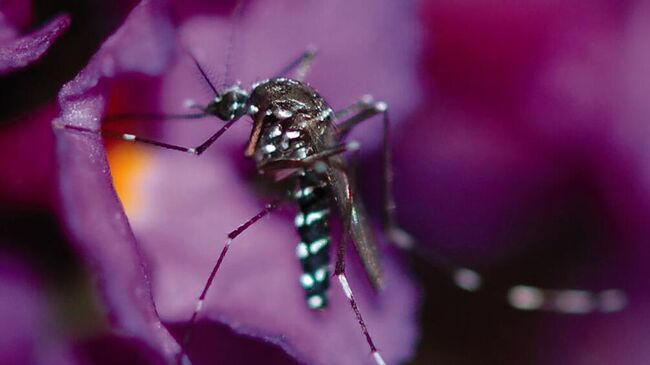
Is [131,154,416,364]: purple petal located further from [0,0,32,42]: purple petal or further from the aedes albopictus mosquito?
[0,0,32,42]: purple petal

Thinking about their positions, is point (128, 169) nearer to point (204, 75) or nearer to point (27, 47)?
point (204, 75)

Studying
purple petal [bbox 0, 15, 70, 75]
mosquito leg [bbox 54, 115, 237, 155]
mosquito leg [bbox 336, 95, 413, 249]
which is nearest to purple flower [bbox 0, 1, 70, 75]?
purple petal [bbox 0, 15, 70, 75]

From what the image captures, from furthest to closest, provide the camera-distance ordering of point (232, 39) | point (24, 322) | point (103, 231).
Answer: point (232, 39) < point (24, 322) < point (103, 231)

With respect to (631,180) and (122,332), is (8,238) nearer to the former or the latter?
(122,332)

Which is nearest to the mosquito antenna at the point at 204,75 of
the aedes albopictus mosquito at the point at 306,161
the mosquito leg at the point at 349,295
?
the aedes albopictus mosquito at the point at 306,161

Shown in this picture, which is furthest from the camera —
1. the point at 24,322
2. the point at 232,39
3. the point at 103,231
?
the point at 232,39

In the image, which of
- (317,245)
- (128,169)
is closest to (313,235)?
(317,245)

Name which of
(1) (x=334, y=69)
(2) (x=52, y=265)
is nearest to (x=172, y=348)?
(2) (x=52, y=265)
